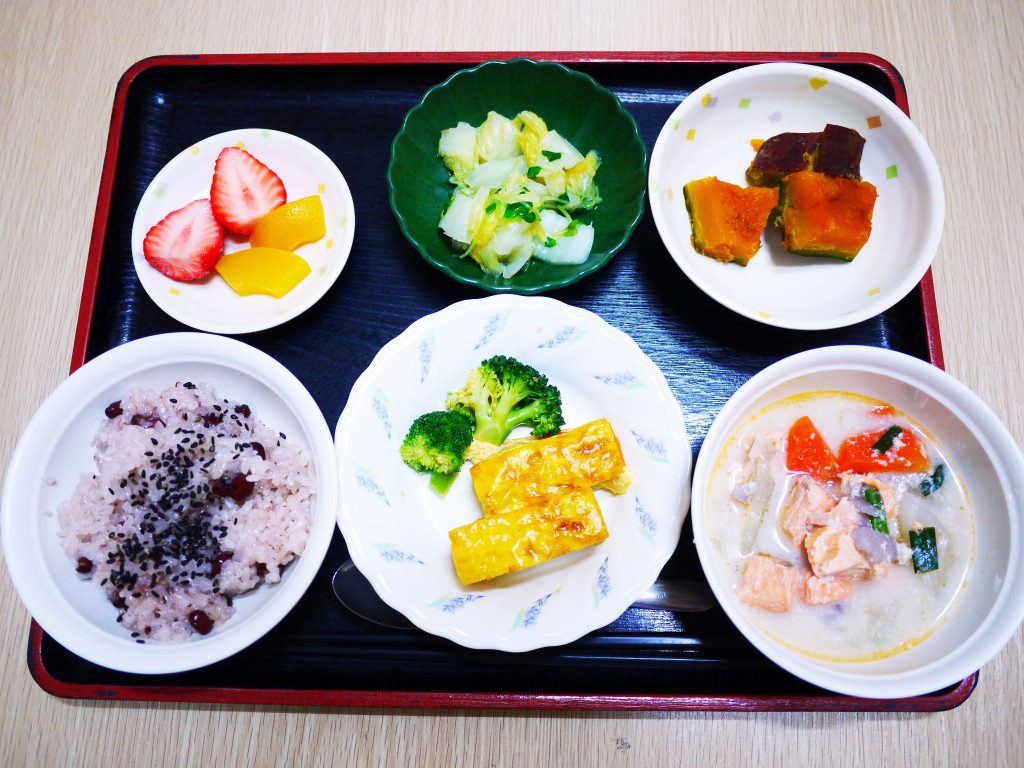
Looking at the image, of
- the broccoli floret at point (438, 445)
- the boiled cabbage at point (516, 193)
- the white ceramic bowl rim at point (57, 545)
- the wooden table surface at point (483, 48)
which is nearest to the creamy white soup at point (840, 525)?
the wooden table surface at point (483, 48)

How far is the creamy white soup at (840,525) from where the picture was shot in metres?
1.81

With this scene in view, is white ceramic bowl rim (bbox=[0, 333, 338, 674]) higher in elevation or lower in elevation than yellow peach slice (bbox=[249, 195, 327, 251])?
lower

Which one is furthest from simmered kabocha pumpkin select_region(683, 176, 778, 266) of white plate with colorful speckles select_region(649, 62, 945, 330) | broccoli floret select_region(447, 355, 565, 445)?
broccoli floret select_region(447, 355, 565, 445)

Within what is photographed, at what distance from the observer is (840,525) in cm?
184

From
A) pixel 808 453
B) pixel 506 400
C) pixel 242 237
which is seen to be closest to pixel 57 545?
pixel 242 237

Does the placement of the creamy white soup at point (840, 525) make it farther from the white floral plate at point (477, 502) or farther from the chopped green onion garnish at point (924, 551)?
the white floral plate at point (477, 502)

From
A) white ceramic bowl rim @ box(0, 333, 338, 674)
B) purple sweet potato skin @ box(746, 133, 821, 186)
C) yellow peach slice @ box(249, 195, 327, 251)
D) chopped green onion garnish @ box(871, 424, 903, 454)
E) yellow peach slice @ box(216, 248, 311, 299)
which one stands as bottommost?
white ceramic bowl rim @ box(0, 333, 338, 674)

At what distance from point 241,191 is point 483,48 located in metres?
1.09

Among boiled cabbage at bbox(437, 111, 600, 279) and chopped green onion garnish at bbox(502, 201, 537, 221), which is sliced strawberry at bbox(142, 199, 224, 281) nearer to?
boiled cabbage at bbox(437, 111, 600, 279)

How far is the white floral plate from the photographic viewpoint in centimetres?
183

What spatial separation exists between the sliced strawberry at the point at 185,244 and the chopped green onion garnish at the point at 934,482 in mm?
2265

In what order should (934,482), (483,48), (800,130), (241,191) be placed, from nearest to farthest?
(934,482)
(241,191)
(800,130)
(483,48)

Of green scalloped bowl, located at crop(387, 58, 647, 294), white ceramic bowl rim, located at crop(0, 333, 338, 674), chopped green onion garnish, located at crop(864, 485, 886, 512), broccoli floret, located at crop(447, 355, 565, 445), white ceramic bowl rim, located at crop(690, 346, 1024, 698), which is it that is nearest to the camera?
white ceramic bowl rim, located at crop(690, 346, 1024, 698)

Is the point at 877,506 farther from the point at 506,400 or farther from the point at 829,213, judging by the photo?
the point at 506,400
